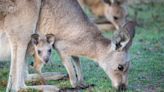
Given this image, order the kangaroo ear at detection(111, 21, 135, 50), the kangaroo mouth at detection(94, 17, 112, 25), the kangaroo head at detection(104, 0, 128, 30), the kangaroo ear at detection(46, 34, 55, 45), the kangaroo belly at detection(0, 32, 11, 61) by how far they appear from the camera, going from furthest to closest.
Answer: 1. the kangaroo mouth at detection(94, 17, 112, 25)
2. the kangaroo head at detection(104, 0, 128, 30)
3. the kangaroo ear at detection(46, 34, 55, 45)
4. the kangaroo belly at detection(0, 32, 11, 61)
5. the kangaroo ear at detection(111, 21, 135, 50)

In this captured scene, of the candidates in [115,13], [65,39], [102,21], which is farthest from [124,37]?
[102,21]

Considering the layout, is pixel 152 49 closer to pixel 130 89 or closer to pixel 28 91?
pixel 130 89

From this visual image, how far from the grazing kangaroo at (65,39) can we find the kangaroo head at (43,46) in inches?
4.5

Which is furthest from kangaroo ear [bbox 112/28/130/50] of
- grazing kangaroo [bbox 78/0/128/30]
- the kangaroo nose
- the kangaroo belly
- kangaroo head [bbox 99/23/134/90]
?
grazing kangaroo [bbox 78/0/128/30]

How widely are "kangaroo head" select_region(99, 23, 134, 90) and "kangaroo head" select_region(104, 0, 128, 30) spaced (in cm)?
350

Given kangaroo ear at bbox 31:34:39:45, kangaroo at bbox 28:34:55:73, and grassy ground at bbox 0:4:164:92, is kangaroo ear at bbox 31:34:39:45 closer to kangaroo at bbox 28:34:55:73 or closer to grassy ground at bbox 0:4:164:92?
kangaroo at bbox 28:34:55:73

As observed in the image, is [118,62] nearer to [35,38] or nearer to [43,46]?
[43,46]

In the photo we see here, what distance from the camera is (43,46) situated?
670 centimetres

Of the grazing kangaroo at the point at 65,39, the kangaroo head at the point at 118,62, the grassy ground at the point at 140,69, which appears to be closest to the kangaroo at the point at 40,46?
the grazing kangaroo at the point at 65,39

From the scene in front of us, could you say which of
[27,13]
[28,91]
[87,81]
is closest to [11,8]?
[27,13]

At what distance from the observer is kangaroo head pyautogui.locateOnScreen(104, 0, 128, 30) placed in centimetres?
1041

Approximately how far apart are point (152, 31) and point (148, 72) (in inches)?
147

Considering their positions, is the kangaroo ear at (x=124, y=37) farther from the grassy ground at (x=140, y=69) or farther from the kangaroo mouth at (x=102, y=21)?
the kangaroo mouth at (x=102, y=21)

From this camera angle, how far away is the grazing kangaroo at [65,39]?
646 cm
